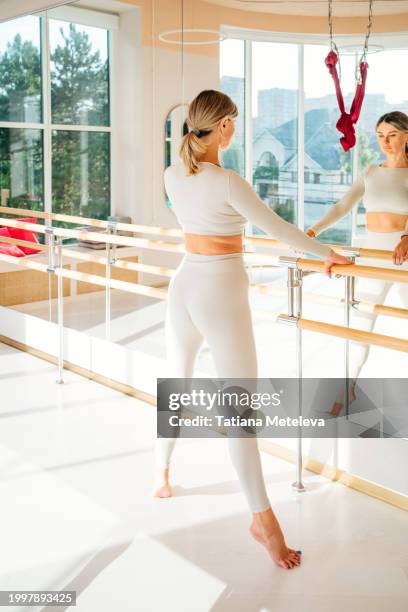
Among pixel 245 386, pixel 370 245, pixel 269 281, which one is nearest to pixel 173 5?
pixel 269 281

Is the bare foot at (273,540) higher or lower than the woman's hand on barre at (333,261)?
lower

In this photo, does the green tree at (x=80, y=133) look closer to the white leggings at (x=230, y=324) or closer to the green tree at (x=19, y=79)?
the green tree at (x=19, y=79)

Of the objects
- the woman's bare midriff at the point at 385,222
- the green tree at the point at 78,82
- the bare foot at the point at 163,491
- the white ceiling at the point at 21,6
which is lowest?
the bare foot at the point at 163,491

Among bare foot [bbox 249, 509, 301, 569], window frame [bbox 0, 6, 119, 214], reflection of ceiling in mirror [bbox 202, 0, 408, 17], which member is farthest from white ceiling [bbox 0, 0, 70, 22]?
bare foot [bbox 249, 509, 301, 569]

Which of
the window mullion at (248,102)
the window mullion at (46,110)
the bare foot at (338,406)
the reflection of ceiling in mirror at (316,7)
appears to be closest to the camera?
the reflection of ceiling in mirror at (316,7)

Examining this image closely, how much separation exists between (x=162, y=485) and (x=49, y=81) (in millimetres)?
3527

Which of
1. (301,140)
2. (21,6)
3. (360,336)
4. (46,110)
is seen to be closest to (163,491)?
(360,336)

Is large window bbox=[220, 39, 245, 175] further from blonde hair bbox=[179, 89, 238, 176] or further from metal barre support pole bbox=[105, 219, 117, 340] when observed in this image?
blonde hair bbox=[179, 89, 238, 176]

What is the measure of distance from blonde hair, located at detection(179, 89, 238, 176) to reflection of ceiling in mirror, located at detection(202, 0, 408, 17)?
1.09m

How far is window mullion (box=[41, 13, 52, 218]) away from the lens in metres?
5.63

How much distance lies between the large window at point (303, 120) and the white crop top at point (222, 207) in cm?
82

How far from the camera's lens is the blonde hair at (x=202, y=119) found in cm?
261

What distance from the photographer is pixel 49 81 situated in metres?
5.65

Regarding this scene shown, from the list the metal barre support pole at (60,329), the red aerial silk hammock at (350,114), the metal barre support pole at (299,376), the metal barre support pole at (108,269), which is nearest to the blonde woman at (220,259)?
the metal barre support pole at (299,376)
